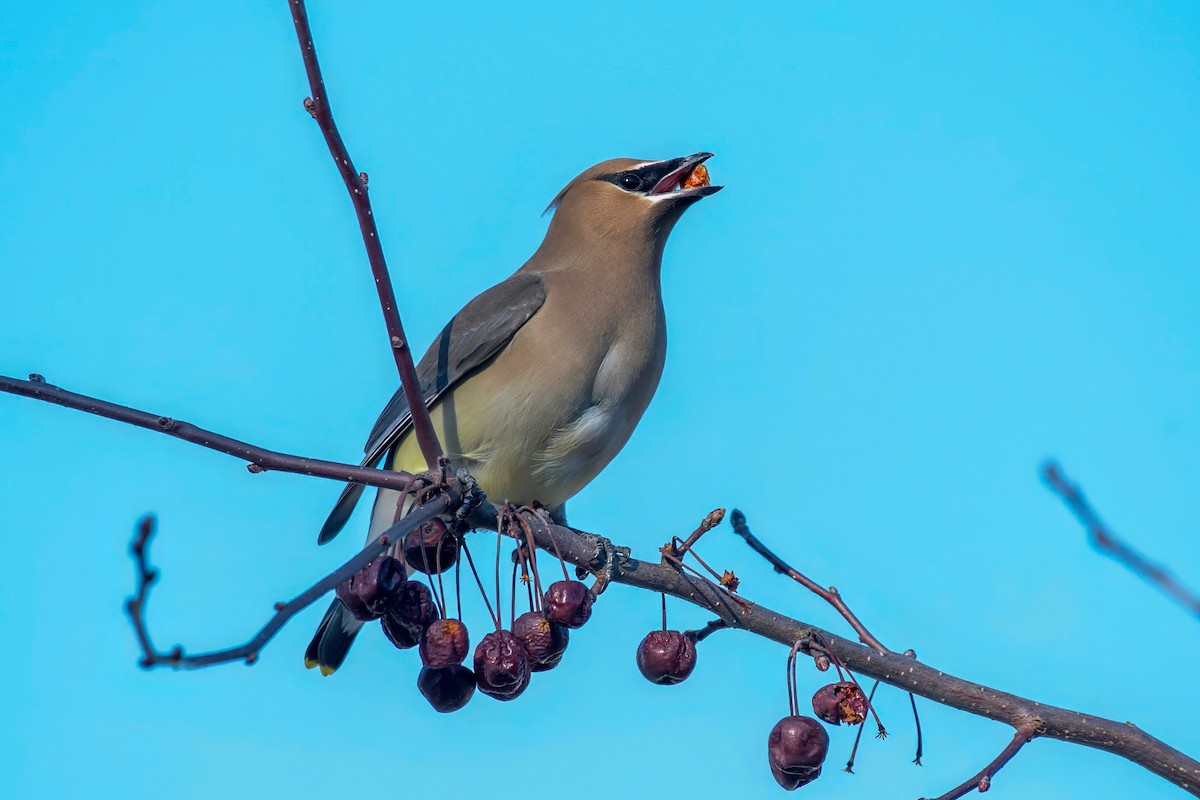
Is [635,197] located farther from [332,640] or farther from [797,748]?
[797,748]

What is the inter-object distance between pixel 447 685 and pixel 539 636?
230mm

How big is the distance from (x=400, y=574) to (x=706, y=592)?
0.76 metres

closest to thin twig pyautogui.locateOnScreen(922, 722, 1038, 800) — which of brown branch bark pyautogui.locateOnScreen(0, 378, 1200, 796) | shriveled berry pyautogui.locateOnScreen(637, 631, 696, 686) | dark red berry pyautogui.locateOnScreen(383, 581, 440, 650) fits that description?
brown branch bark pyautogui.locateOnScreen(0, 378, 1200, 796)

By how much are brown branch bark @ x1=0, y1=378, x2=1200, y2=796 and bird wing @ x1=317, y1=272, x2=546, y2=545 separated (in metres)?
1.32

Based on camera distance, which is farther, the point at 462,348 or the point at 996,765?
the point at 462,348

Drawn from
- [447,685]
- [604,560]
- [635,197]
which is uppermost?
[635,197]

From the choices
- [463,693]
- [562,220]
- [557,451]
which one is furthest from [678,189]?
[463,693]

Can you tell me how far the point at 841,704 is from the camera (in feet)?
9.37

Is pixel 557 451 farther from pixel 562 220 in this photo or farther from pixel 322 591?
pixel 322 591

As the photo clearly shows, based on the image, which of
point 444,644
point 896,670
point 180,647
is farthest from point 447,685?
point 180,647

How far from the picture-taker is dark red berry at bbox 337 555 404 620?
272 cm

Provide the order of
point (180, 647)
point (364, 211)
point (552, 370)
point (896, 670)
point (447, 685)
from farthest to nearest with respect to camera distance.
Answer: point (552, 370) → point (896, 670) → point (447, 685) → point (364, 211) → point (180, 647)

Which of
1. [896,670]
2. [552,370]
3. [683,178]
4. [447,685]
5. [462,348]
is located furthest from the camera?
[683,178]

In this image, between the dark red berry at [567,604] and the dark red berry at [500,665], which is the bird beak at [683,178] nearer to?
the dark red berry at [567,604]
